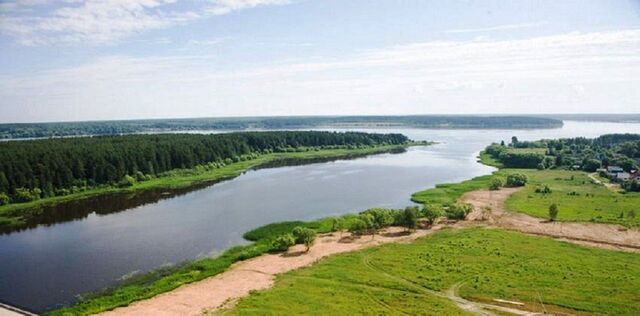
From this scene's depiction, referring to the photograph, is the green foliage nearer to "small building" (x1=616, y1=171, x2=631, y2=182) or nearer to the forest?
"small building" (x1=616, y1=171, x2=631, y2=182)

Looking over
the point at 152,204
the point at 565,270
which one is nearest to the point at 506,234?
the point at 565,270

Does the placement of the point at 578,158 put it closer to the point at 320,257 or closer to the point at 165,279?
the point at 320,257

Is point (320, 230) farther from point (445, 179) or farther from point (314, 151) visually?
point (314, 151)

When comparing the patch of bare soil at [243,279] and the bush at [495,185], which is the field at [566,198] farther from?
the patch of bare soil at [243,279]

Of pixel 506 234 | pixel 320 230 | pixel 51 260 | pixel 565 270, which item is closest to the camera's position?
pixel 565 270

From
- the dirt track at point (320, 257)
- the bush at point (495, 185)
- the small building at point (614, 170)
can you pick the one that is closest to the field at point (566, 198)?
the bush at point (495, 185)

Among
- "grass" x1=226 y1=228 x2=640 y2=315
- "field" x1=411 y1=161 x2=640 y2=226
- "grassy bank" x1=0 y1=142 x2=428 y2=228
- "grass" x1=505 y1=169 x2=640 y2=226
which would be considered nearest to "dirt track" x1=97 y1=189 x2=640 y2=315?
"grass" x1=226 y1=228 x2=640 y2=315

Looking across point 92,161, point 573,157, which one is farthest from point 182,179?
point 573,157
